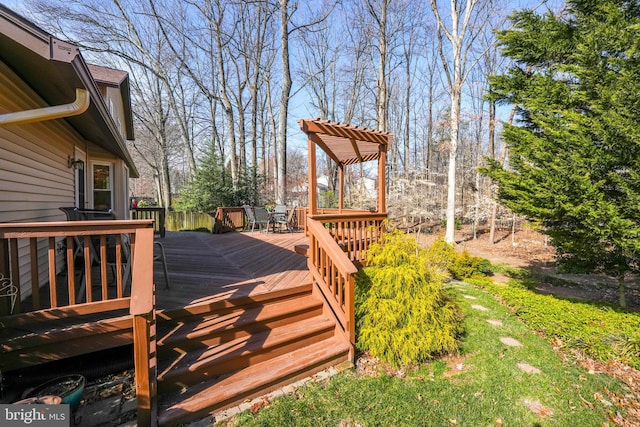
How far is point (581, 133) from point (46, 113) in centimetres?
607

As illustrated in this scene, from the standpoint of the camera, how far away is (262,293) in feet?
10.8

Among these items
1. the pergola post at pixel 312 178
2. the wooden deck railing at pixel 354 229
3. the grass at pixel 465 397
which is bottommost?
the grass at pixel 465 397

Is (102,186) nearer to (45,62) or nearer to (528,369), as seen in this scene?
(45,62)

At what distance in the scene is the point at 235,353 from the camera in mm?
2699

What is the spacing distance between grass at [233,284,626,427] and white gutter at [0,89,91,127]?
3.06 meters

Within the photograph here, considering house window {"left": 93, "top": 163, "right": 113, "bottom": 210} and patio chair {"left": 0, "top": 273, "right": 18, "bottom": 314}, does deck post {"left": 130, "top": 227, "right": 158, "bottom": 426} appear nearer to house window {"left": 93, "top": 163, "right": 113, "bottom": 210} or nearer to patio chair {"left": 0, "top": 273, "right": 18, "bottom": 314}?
patio chair {"left": 0, "top": 273, "right": 18, "bottom": 314}

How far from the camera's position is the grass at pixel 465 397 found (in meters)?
2.41

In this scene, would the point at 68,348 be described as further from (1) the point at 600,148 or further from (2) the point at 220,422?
(1) the point at 600,148

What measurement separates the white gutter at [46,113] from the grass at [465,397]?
10.0 feet

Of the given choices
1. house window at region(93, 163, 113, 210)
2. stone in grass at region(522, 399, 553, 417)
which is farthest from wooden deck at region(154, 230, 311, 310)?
stone in grass at region(522, 399, 553, 417)

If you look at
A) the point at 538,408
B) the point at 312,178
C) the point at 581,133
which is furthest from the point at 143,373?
the point at 581,133

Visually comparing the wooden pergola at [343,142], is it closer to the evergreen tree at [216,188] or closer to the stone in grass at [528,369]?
the stone in grass at [528,369]

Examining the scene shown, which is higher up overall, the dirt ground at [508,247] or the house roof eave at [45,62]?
the house roof eave at [45,62]

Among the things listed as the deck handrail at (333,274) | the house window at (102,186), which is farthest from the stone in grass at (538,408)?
the house window at (102,186)
